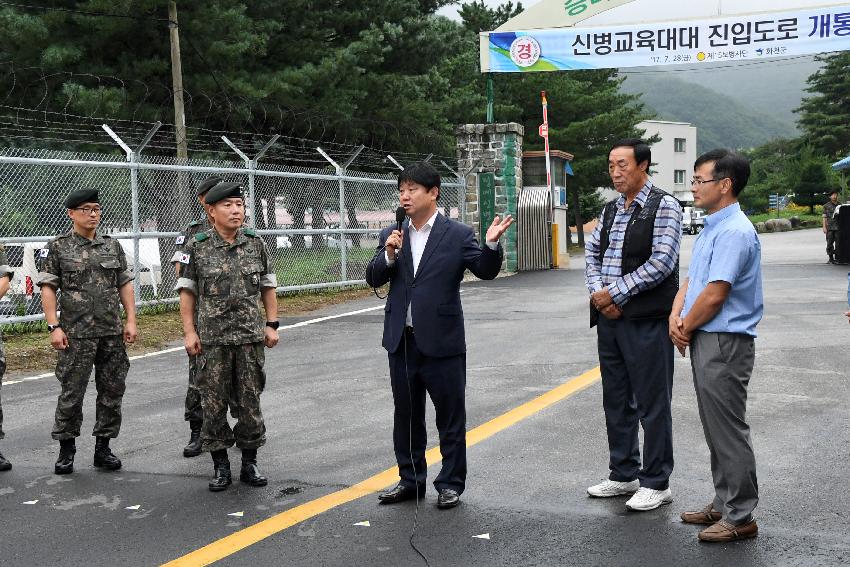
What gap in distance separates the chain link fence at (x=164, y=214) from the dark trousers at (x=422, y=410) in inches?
254

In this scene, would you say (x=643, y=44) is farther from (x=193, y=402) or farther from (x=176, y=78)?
(x=193, y=402)

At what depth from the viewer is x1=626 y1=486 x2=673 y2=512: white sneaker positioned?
511cm

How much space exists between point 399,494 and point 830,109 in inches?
2956

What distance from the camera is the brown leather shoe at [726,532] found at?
15.2 feet

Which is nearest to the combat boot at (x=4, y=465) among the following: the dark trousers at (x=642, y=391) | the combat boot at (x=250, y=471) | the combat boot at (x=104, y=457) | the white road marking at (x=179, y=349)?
the combat boot at (x=104, y=457)

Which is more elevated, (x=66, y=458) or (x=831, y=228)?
(x=831, y=228)

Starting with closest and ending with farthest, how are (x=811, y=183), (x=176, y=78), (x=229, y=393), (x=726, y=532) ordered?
1. (x=726, y=532)
2. (x=229, y=393)
3. (x=176, y=78)
4. (x=811, y=183)

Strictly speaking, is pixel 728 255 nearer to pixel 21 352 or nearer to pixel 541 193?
pixel 21 352

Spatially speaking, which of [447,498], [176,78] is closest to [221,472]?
[447,498]

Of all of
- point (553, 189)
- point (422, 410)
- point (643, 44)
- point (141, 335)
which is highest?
point (643, 44)

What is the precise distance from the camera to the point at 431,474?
19.4 ft

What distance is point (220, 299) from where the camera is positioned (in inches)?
230

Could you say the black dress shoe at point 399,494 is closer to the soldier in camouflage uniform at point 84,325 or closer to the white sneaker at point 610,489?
the white sneaker at point 610,489

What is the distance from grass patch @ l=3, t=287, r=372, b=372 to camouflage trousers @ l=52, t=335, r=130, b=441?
427cm
